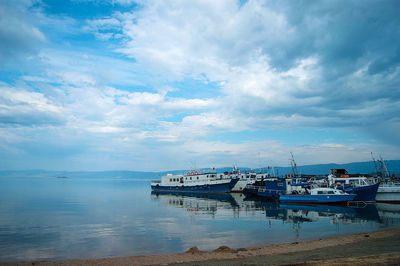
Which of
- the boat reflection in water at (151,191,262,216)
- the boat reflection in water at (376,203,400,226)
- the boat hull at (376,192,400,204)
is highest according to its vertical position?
the boat hull at (376,192,400,204)

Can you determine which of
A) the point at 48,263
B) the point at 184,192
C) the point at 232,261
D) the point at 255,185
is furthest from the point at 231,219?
the point at 184,192

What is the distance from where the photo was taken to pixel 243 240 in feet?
73.5

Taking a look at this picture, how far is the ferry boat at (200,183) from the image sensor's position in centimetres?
7493

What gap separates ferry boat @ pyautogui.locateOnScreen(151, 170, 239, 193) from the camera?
7493 centimetres

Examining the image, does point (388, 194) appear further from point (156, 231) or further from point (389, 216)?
point (156, 231)

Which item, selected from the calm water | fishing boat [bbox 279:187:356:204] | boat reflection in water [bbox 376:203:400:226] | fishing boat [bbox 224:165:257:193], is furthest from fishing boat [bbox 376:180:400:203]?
fishing boat [bbox 224:165:257:193]

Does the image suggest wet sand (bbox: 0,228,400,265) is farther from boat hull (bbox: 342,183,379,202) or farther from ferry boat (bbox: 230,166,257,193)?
ferry boat (bbox: 230,166,257,193)

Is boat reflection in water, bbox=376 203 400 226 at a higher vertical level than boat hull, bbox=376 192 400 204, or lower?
lower

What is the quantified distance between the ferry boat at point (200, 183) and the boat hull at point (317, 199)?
88.4ft

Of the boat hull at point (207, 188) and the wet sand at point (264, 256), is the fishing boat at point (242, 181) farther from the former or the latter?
the wet sand at point (264, 256)

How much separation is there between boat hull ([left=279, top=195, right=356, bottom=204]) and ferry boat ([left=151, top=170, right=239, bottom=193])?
27.0 metres

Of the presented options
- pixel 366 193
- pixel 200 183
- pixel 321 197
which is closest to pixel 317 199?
pixel 321 197

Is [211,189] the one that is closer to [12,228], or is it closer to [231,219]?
[231,219]

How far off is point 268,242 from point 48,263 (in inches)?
608
